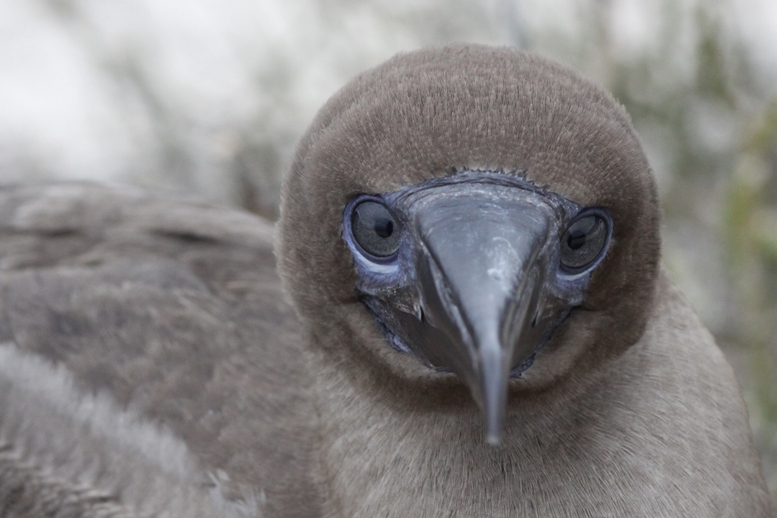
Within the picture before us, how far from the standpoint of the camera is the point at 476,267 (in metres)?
2.16

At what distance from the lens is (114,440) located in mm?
3297

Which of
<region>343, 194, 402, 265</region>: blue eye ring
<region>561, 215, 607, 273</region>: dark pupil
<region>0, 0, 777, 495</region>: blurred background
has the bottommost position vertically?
<region>0, 0, 777, 495</region>: blurred background

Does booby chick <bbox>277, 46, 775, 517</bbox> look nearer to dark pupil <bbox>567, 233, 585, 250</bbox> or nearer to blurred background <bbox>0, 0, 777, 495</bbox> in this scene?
dark pupil <bbox>567, 233, 585, 250</bbox>

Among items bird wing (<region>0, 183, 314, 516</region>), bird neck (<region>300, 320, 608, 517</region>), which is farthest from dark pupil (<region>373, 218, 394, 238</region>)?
bird wing (<region>0, 183, 314, 516</region>)

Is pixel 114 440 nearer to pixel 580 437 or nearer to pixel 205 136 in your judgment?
pixel 580 437

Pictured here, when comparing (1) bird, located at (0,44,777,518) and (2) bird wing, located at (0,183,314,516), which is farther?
(2) bird wing, located at (0,183,314,516)

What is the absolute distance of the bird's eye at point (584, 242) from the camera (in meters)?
2.37

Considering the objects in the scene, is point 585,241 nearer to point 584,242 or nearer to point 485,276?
point 584,242

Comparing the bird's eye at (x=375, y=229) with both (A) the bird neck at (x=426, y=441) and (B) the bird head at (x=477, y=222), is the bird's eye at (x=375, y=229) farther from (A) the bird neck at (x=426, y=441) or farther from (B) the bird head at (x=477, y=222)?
(A) the bird neck at (x=426, y=441)

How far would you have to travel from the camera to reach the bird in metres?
2.30

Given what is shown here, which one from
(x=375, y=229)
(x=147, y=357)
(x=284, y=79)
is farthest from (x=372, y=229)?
(x=284, y=79)

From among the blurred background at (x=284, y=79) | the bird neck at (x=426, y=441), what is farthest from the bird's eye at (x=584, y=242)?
the blurred background at (x=284, y=79)

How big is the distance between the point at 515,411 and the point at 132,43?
17.8ft

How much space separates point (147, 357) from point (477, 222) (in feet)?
5.18
